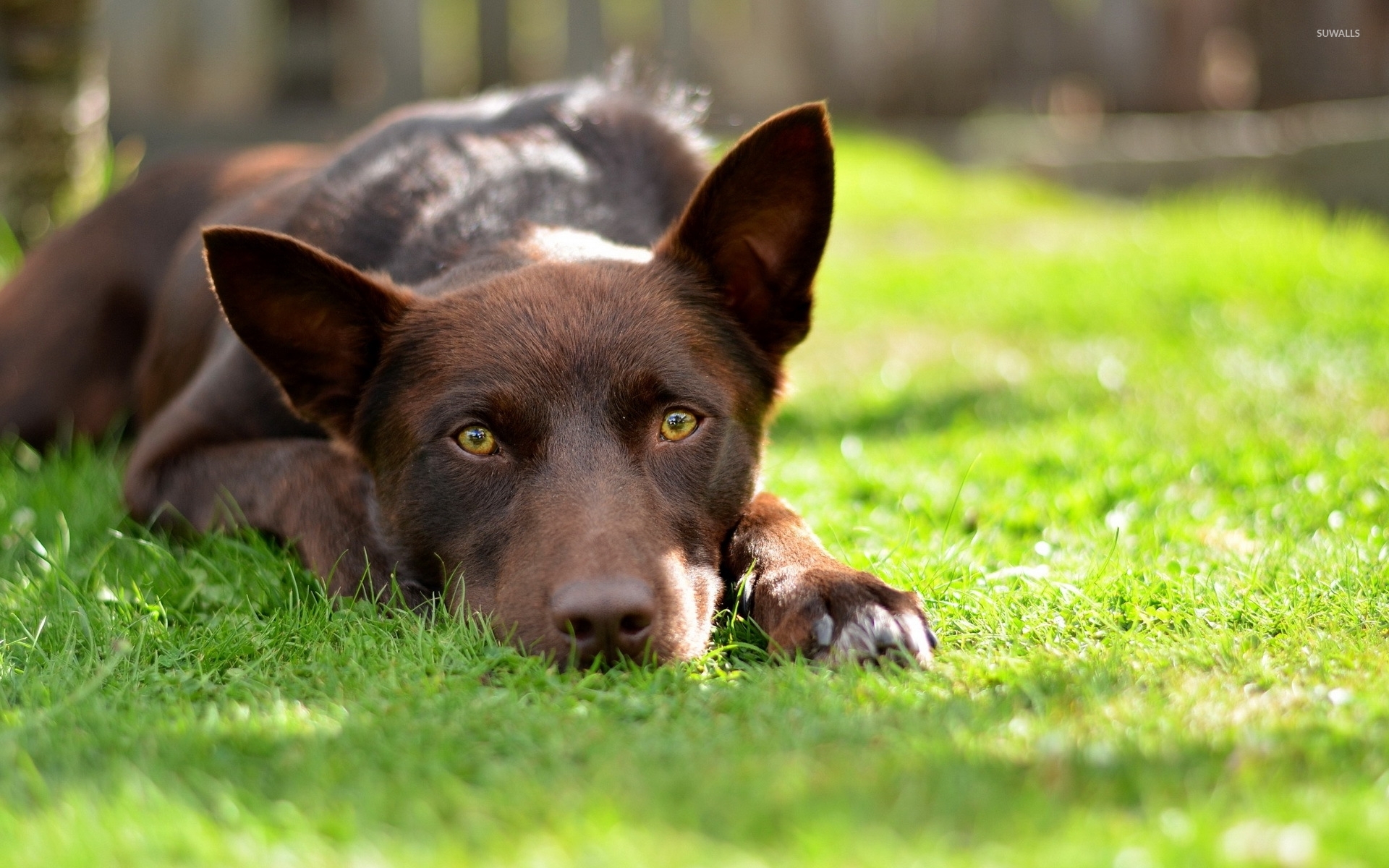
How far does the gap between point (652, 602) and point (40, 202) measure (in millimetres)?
4644

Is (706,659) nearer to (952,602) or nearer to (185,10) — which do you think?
(952,602)

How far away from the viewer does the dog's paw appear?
251cm

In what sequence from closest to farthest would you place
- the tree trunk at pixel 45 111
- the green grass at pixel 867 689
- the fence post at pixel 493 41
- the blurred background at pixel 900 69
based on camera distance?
the green grass at pixel 867 689
the tree trunk at pixel 45 111
the blurred background at pixel 900 69
the fence post at pixel 493 41

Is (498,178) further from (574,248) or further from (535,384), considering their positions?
(535,384)

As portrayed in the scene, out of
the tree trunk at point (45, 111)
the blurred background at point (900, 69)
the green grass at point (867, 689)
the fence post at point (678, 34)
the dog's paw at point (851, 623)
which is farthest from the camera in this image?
the fence post at point (678, 34)

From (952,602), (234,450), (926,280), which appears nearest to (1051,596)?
(952,602)

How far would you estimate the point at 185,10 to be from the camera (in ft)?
27.4

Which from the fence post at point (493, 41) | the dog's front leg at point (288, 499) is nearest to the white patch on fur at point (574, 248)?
the dog's front leg at point (288, 499)

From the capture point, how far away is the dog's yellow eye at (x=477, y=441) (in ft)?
9.12

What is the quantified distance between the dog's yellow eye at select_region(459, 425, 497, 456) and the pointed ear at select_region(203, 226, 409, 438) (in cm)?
38

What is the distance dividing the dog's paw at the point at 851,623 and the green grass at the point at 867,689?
0.08 m

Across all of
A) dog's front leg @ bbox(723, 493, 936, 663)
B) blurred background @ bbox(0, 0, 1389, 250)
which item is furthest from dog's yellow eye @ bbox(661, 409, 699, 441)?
blurred background @ bbox(0, 0, 1389, 250)

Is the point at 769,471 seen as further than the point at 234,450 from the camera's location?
Yes

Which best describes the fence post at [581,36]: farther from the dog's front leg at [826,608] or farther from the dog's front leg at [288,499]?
the dog's front leg at [826,608]
